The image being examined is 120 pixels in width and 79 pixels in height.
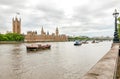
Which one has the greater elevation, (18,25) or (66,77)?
(18,25)

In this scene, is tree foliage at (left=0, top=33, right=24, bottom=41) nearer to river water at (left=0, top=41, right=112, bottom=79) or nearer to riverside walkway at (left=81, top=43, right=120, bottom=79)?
river water at (left=0, top=41, right=112, bottom=79)

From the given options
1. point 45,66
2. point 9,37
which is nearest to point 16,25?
point 9,37

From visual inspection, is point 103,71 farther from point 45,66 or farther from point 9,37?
point 9,37

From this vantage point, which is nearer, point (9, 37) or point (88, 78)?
point (88, 78)

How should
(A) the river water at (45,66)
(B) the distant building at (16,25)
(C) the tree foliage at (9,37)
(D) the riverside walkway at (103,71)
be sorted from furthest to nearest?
(B) the distant building at (16,25) < (C) the tree foliage at (9,37) < (A) the river water at (45,66) < (D) the riverside walkway at (103,71)

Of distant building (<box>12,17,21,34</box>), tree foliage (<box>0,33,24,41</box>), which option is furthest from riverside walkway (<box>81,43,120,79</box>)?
distant building (<box>12,17,21,34</box>)

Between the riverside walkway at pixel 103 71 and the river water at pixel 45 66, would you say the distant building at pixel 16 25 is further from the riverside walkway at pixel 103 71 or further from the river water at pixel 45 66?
the riverside walkway at pixel 103 71

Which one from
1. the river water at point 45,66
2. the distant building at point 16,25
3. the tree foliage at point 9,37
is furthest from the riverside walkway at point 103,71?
the distant building at point 16,25

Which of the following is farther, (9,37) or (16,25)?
(16,25)

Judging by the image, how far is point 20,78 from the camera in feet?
46.0

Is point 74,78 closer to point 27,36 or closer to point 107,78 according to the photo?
point 107,78

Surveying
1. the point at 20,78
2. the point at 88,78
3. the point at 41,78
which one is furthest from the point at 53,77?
the point at 88,78

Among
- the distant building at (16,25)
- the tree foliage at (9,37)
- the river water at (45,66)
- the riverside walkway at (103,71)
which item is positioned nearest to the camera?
the riverside walkway at (103,71)

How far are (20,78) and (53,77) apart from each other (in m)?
2.96
